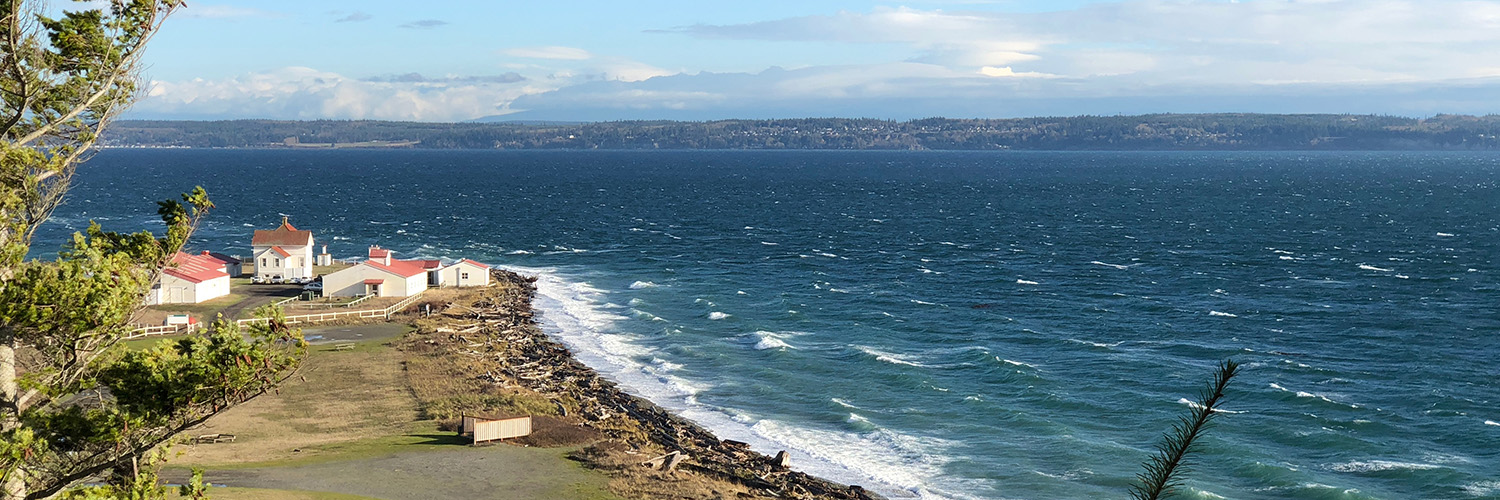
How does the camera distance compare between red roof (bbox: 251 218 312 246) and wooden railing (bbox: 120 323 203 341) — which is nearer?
wooden railing (bbox: 120 323 203 341)

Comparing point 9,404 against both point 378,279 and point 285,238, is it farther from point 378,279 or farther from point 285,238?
point 285,238

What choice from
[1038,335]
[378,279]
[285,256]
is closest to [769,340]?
[1038,335]

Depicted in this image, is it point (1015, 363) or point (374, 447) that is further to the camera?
point (1015, 363)

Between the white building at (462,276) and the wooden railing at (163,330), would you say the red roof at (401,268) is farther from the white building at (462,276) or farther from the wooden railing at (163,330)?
the wooden railing at (163,330)

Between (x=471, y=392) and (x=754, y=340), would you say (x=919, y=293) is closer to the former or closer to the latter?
(x=754, y=340)

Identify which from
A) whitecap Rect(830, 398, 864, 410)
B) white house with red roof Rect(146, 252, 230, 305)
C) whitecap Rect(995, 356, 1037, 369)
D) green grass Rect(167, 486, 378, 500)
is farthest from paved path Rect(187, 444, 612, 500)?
white house with red roof Rect(146, 252, 230, 305)

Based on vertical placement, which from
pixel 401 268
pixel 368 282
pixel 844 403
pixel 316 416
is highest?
pixel 401 268

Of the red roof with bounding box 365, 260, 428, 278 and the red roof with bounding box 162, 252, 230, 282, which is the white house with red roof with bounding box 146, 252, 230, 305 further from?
the red roof with bounding box 365, 260, 428, 278
